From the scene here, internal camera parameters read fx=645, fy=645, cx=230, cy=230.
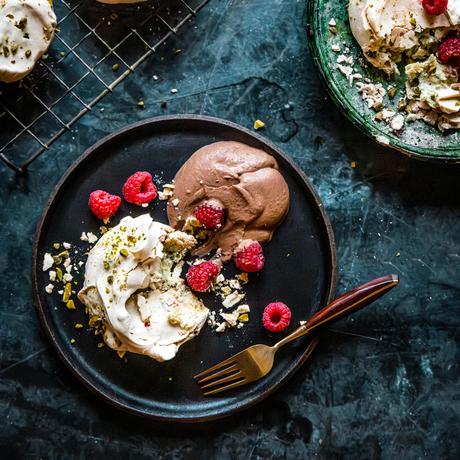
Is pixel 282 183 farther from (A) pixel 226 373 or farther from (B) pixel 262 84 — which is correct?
(A) pixel 226 373

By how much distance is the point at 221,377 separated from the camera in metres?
2.04

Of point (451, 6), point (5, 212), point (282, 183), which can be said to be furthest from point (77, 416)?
point (451, 6)

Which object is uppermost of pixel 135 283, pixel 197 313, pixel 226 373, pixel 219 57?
pixel 219 57

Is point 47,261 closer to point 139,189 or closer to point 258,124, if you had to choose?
point 139,189

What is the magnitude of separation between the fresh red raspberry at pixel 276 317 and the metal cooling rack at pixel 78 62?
0.87 meters

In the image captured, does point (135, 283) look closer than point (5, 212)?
Yes

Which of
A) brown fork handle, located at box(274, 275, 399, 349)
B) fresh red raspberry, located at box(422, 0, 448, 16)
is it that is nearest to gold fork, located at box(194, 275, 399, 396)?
brown fork handle, located at box(274, 275, 399, 349)

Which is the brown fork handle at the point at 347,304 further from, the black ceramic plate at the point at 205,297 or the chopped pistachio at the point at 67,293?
the chopped pistachio at the point at 67,293

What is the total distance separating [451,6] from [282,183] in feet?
2.49

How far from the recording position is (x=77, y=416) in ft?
6.82

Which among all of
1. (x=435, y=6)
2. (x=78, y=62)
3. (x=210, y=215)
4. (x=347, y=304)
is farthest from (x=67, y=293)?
(x=435, y=6)

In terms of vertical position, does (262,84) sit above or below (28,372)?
above

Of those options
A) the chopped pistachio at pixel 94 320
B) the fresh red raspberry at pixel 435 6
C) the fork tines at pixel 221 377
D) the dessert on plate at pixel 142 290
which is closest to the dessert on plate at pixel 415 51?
the fresh red raspberry at pixel 435 6

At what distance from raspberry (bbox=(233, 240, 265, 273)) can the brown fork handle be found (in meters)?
0.23
